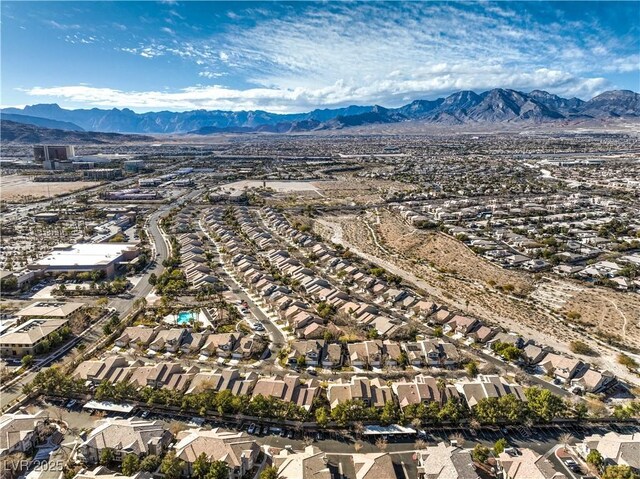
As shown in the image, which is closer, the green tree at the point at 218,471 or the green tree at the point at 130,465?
the green tree at the point at 218,471

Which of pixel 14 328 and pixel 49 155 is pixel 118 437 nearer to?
pixel 14 328

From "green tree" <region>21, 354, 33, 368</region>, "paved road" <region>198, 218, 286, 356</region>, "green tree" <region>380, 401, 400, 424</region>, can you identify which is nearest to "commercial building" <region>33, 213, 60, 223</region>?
"paved road" <region>198, 218, 286, 356</region>

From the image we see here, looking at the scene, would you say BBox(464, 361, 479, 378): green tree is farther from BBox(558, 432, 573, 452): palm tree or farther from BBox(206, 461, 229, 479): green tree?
BBox(206, 461, 229, 479): green tree

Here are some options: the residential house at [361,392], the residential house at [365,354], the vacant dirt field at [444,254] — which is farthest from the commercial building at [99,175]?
the residential house at [361,392]

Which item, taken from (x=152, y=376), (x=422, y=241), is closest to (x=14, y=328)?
(x=152, y=376)

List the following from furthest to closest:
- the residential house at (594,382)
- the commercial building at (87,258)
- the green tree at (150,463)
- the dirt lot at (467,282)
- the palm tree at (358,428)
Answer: the commercial building at (87,258) < the dirt lot at (467,282) < the residential house at (594,382) < the palm tree at (358,428) < the green tree at (150,463)

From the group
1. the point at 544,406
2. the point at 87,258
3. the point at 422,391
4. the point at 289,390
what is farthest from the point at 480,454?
the point at 87,258

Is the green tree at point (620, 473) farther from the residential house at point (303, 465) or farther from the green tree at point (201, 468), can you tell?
the green tree at point (201, 468)
